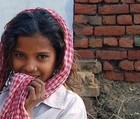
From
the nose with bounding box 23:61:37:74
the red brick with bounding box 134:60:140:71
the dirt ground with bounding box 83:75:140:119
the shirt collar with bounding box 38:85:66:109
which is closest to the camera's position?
the nose with bounding box 23:61:37:74

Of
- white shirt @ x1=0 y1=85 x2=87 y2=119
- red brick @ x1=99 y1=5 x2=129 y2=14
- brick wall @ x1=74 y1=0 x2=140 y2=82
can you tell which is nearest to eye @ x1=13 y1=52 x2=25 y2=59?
white shirt @ x1=0 y1=85 x2=87 y2=119

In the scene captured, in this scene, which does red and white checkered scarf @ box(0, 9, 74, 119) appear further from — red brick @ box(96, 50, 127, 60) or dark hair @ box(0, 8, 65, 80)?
red brick @ box(96, 50, 127, 60)

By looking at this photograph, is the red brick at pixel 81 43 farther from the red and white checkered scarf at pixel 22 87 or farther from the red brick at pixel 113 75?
the red and white checkered scarf at pixel 22 87

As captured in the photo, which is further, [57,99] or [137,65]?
[137,65]

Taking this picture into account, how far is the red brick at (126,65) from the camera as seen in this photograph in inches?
151

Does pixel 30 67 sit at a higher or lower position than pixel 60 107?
higher

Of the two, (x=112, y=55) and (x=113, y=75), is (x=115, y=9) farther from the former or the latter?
(x=113, y=75)

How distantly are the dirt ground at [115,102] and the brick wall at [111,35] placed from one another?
85 mm

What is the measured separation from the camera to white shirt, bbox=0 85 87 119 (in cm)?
211

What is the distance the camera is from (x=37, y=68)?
2.03m

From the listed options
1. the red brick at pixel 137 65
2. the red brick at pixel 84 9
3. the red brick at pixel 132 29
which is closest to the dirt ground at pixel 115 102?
the red brick at pixel 137 65

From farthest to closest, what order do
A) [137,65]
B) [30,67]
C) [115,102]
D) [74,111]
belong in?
[137,65] < [115,102] < [74,111] < [30,67]

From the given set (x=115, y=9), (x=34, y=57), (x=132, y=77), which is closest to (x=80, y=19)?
(x=115, y=9)

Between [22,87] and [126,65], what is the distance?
1.93m
